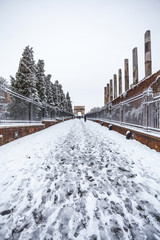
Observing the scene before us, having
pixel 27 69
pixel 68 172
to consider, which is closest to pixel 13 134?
pixel 68 172

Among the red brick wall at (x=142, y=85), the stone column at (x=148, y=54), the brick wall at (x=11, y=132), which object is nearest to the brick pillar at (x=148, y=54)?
the stone column at (x=148, y=54)

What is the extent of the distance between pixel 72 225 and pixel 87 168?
4.48ft

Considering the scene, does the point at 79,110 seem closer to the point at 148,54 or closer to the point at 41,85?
the point at 41,85

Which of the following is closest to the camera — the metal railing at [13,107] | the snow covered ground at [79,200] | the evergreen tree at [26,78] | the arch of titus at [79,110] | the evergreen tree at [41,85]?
the snow covered ground at [79,200]

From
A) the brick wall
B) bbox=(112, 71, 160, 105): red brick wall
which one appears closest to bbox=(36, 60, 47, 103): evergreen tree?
the brick wall

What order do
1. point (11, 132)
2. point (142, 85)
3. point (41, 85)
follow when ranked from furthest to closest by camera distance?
point (41, 85) → point (142, 85) → point (11, 132)

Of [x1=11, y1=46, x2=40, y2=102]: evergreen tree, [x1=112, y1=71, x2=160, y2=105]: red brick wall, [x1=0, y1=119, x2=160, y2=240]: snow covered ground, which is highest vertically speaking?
[x1=11, y1=46, x2=40, y2=102]: evergreen tree

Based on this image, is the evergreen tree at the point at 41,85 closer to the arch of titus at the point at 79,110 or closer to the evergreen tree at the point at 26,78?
the evergreen tree at the point at 26,78

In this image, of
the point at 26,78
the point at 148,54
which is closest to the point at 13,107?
the point at 26,78

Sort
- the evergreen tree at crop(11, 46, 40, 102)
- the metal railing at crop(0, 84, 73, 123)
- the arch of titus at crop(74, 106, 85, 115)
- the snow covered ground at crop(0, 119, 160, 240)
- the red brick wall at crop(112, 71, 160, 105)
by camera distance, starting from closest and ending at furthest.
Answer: the snow covered ground at crop(0, 119, 160, 240) → the metal railing at crop(0, 84, 73, 123) → the red brick wall at crop(112, 71, 160, 105) → the evergreen tree at crop(11, 46, 40, 102) → the arch of titus at crop(74, 106, 85, 115)

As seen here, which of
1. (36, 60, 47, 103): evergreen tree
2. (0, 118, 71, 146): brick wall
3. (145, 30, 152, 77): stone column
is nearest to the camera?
(0, 118, 71, 146): brick wall

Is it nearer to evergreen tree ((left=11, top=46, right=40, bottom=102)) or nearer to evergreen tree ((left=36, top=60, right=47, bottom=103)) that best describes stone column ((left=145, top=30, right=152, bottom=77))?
evergreen tree ((left=11, top=46, right=40, bottom=102))

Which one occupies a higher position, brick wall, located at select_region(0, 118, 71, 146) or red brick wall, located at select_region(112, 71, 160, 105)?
red brick wall, located at select_region(112, 71, 160, 105)

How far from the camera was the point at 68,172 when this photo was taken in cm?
237
